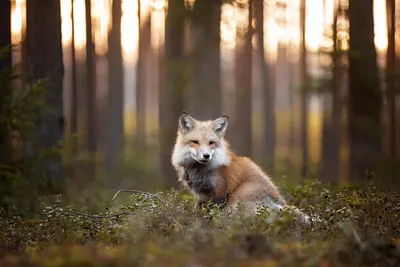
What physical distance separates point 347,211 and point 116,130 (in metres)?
19.5

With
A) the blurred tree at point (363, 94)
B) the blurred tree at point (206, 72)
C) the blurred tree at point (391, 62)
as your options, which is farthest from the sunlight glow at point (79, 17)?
the blurred tree at point (391, 62)

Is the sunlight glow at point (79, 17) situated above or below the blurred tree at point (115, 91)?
above

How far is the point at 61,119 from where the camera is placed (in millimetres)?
11992

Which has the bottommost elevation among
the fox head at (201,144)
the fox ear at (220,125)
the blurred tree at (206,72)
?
the fox head at (201,144)

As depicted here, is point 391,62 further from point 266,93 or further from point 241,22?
point 266,93

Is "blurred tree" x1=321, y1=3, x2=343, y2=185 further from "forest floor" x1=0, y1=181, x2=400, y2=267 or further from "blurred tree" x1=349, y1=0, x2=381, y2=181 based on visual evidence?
"forest floor" x1=0, y1=181, x2=400, y2=267

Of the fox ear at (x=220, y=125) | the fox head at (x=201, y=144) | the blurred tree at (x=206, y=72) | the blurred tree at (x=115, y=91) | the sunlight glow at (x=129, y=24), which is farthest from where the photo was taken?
the sunlight glow at (x=129, y=24)

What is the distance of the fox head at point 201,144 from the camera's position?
8.76 m

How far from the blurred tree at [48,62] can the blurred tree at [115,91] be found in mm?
12956

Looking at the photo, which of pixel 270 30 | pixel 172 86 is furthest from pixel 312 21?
pixel 172 86

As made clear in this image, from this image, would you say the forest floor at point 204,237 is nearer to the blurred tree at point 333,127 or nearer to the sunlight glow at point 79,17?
the blurred tree at point 333,127

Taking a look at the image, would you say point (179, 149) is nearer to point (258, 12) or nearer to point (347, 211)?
point (347, 211)

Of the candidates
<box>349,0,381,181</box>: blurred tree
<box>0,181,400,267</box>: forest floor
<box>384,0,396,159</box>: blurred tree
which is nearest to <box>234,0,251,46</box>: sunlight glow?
<box>349,0,381,181</box>: blurred tree

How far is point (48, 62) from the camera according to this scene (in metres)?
11.7
